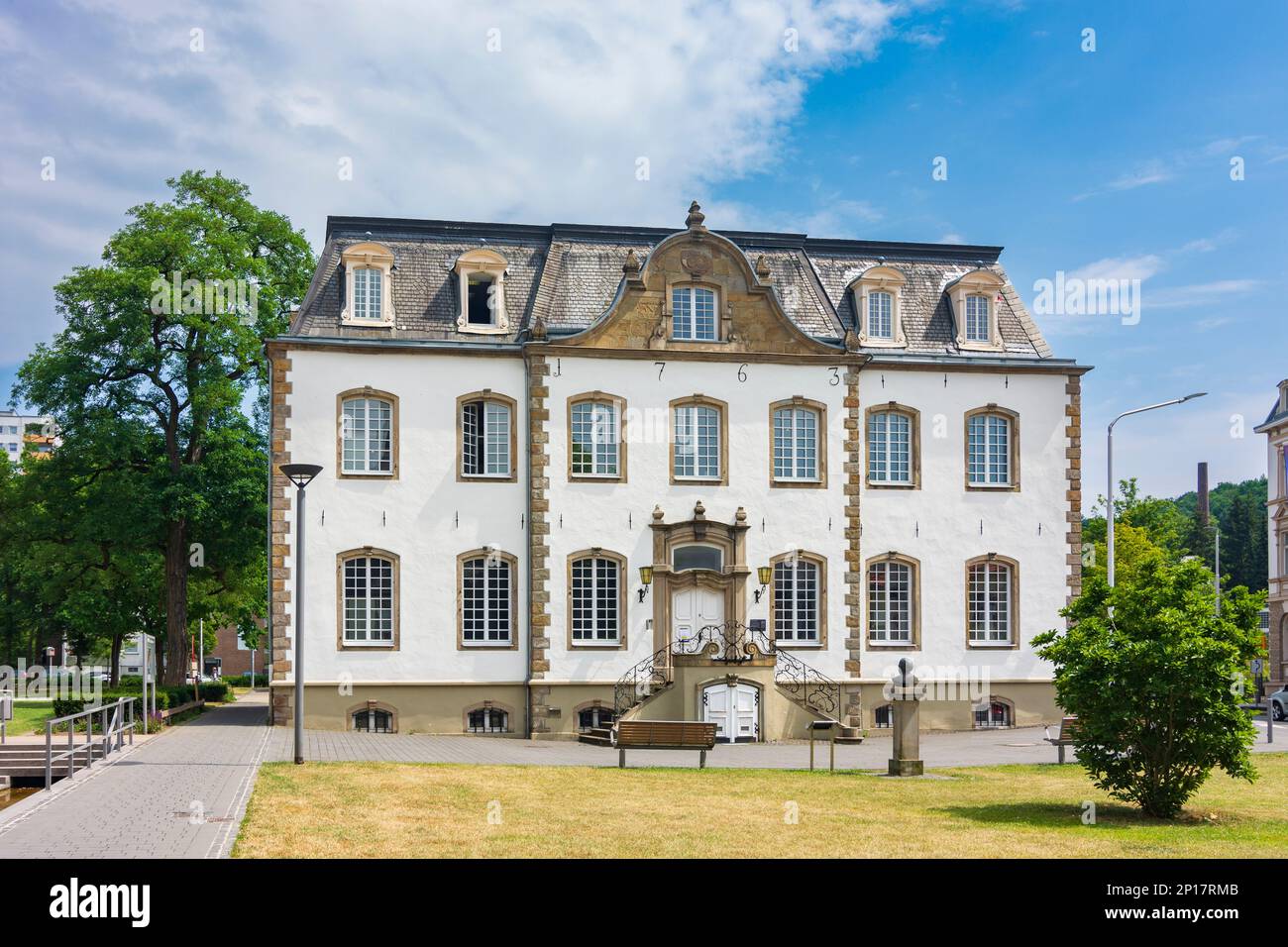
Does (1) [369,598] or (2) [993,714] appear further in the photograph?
(2) [993,714]

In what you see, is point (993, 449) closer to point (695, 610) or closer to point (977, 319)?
point (977, 319)

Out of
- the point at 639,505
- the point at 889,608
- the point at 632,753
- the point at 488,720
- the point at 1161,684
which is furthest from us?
the point at 889,608

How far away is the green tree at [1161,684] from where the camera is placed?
1619 centimetres

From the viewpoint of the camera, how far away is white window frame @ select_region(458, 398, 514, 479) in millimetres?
30734

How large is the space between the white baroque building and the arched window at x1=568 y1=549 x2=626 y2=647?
0.07m

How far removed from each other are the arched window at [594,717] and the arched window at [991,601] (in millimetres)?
9248

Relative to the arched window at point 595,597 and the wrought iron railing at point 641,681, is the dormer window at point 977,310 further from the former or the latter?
the wrought iron railing at point 641,681

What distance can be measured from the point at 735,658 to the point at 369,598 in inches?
329

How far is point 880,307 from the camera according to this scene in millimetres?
33688

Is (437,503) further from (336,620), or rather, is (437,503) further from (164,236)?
(164,236)

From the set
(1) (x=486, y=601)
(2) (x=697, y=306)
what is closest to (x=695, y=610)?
(1) (x=486, y=601)

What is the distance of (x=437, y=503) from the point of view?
99.3 feet

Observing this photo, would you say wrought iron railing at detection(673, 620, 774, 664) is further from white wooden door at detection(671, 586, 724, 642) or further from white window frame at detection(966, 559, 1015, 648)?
white window frame at detection(966, 559, 1015, 648)

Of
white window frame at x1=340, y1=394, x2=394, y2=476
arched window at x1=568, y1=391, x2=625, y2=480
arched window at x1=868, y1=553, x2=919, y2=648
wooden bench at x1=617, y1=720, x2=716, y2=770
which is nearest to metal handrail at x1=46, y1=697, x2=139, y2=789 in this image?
white window frame at x1=340, y1=394, x2=394, y2=476
